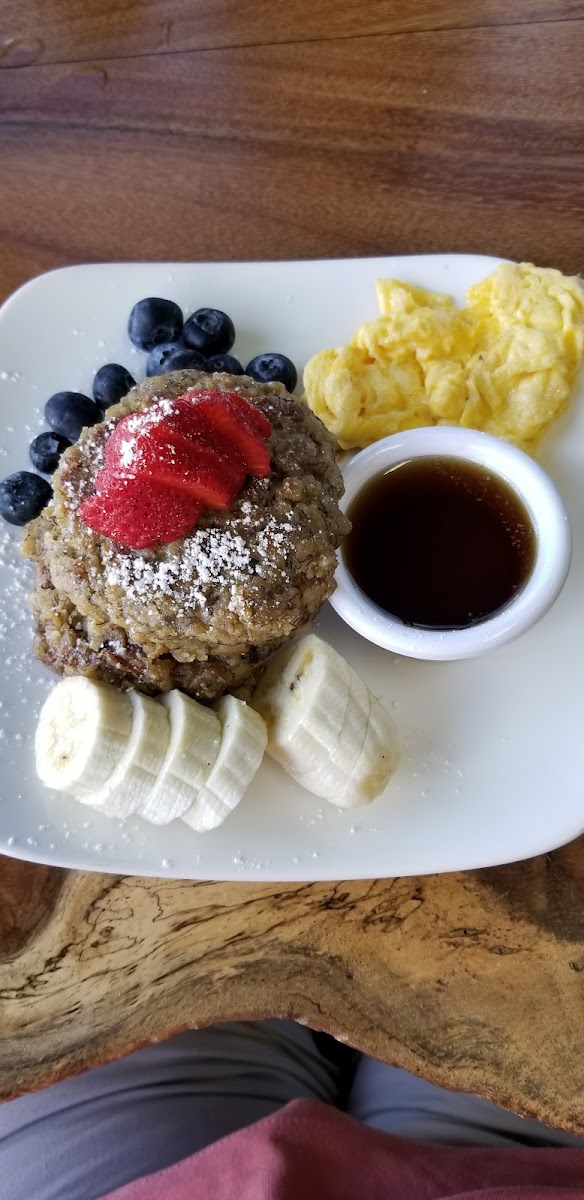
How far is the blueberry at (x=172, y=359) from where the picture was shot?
192 cm

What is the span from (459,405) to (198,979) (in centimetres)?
137

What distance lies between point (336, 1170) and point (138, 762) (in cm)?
92

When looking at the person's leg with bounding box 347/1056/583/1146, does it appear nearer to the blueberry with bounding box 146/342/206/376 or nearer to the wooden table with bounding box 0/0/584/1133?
the wooden table with bounding box 0/0/584/1133

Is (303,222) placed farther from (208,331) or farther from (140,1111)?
(140,1111)

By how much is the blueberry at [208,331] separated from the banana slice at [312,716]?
→ 2.44 feet

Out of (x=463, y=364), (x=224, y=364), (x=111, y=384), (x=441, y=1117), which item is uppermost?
(x=463, y=364)

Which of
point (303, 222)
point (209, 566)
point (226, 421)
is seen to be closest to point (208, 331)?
point (303, 222)

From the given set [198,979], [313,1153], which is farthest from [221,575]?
[313,1153]

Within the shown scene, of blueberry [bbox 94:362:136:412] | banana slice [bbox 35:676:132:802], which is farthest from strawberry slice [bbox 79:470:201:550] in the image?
blueberry [bbox 94:362:136:412]

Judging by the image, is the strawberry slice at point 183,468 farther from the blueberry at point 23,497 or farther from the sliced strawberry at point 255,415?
the blueberry at point 23,497

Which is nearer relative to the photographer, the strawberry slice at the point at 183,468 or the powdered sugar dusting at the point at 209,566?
the strawberry slice at the point at 183,468

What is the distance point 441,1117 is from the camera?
1943 millimetres

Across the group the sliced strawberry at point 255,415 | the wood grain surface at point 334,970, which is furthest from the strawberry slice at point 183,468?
the wood grain surface at point 334,970

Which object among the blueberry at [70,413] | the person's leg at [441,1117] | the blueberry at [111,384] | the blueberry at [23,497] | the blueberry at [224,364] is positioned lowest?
the person's leg at [441,1117]
